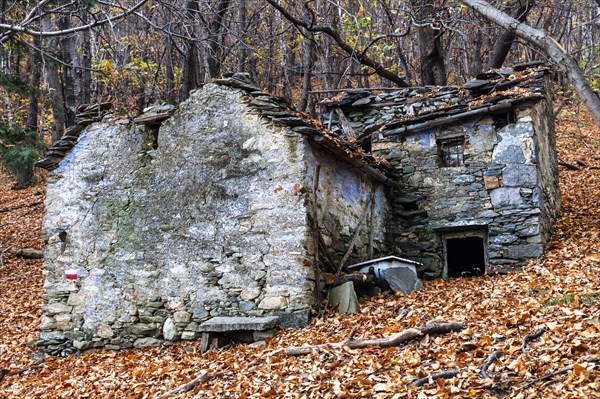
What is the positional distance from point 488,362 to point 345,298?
9.56ft

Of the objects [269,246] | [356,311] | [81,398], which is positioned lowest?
[81,398]

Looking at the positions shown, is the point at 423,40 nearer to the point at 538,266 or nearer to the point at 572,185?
the point at 572,185

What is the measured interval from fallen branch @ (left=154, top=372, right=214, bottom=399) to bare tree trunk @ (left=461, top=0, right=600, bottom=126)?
4.63 metres

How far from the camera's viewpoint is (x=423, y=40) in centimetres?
1463

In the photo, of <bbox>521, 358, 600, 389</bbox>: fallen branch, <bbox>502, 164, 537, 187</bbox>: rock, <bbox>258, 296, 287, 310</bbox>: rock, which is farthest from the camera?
<bbox>502, 164, 537, 187</bbox>: rock

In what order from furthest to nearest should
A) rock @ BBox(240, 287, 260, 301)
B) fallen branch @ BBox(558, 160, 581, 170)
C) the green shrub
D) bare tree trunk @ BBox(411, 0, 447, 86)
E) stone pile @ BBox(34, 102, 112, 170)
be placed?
fallen branch @ BBox(558, 160, 581, 170) < bare tree trunk @ BBox(411, 0, 447, 86) < the green shrub < stone pile @ BBox(34, 102, 112, 170) < rock @ BBox(240, 287, 260, 301)

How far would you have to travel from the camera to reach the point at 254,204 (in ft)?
25.7

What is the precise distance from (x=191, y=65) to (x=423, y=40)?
20.0 feet

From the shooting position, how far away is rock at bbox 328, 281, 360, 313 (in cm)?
746

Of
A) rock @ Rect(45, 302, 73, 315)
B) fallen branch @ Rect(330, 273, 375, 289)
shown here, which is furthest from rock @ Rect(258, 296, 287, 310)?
rock @ Rect(45, 302, 73, 315)

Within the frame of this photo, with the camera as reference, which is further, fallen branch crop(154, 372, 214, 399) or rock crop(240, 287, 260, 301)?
rock crop(240, 287, 260, 301)

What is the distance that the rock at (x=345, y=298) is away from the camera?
7.46 meters

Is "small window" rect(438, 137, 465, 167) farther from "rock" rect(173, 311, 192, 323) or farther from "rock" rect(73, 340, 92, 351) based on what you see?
"rock" rect(73, 340, 92, 351)

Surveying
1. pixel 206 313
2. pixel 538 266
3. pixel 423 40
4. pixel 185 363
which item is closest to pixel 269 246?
pixel 206 313
